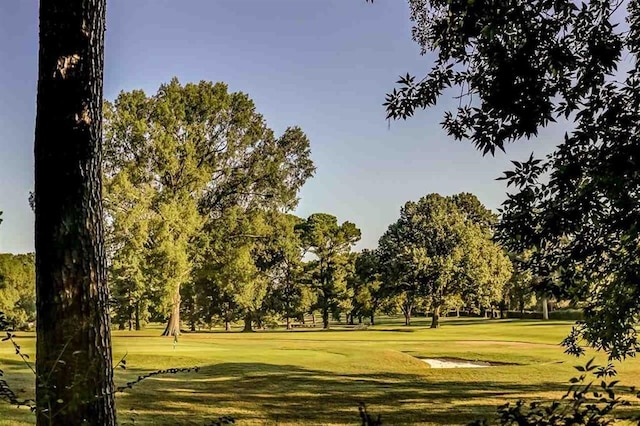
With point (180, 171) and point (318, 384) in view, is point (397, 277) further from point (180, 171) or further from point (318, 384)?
point (318, 384)

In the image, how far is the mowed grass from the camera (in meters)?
9.64

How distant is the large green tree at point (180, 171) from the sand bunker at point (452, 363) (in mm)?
11823

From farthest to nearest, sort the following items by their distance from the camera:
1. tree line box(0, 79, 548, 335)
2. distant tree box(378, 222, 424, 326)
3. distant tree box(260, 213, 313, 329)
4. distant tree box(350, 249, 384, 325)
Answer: distant tree box(350, 249, 384, 325) → distant tree box(260, 213, 313, 329) → distant tree box(378, 222, 424, 326) → tree line box(0, 79, 548, 335)

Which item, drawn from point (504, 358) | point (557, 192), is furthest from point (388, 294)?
point (557, 192)

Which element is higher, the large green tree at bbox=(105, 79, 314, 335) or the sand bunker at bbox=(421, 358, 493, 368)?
the large green tree at bbox=(105, 79, 314, 335)

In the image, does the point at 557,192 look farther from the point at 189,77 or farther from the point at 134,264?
the point at 189,77

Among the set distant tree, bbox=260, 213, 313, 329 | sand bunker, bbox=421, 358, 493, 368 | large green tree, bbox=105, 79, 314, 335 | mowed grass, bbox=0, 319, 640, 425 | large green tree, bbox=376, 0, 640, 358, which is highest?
large green tree, bbox=105, 79, 314, 335

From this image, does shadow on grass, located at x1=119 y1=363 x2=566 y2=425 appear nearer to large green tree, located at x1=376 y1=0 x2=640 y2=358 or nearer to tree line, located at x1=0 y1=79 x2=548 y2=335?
large green tree, located at x1=376 y1=0 x2=640 y2=358

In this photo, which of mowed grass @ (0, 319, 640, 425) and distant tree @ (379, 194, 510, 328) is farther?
distant tree @ (379, 194, 510, 328)

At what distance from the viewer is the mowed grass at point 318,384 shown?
964 cm

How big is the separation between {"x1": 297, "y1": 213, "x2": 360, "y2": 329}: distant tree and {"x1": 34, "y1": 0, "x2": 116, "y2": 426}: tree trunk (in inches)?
1586

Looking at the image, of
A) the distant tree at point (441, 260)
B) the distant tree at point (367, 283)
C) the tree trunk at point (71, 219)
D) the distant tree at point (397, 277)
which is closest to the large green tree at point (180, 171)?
the distant tree at point (441, 260)

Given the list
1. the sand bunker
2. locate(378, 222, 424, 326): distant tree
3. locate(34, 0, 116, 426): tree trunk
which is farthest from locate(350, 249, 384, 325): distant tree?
locate(34, 0, 116, 426): tree trunk

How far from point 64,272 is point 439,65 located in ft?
10.7
